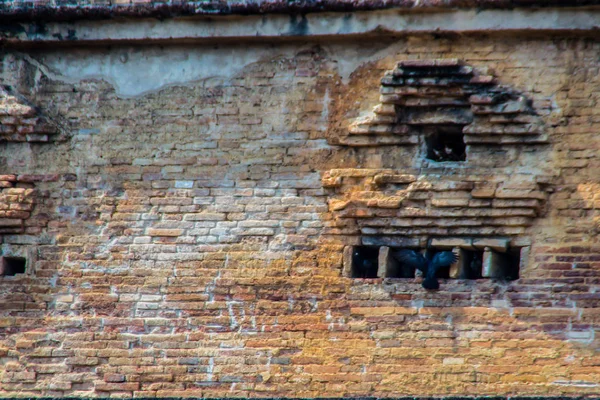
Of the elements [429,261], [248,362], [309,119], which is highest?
[309,119]

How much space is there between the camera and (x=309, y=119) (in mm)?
10266

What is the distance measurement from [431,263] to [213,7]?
238 cm

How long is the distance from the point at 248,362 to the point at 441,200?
5.73 feet

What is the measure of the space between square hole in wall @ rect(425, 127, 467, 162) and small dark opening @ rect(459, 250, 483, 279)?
66cm

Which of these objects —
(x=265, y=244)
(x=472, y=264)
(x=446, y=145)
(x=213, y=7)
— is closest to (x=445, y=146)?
(x=446, y=145)

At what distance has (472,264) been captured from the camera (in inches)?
392

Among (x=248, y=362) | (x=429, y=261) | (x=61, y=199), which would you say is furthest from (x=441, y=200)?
(x=61, y=199)

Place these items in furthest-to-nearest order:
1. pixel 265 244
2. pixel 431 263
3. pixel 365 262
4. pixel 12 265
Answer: pixel 12 265 < pixel 265 244 < pixel 365 262 < pixel 431 263

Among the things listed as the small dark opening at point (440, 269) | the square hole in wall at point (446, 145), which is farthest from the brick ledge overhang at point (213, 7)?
the small dark opening at point (440, 269)

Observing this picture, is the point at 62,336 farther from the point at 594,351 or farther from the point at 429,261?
the point at 594,351

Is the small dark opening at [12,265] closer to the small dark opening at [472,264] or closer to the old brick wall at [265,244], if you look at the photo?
the old brick wall at [265,244]

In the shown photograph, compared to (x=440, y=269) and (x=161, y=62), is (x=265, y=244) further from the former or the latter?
(x=161, y=62)

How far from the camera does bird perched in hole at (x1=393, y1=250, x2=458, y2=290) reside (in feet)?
32.2

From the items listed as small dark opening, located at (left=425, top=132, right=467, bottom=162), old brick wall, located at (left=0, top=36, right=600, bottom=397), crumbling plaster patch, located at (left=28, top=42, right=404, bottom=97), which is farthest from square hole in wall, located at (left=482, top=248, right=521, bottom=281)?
crumbling plaster patch, located at (left=28, top=42, right=404, bottom=97)
